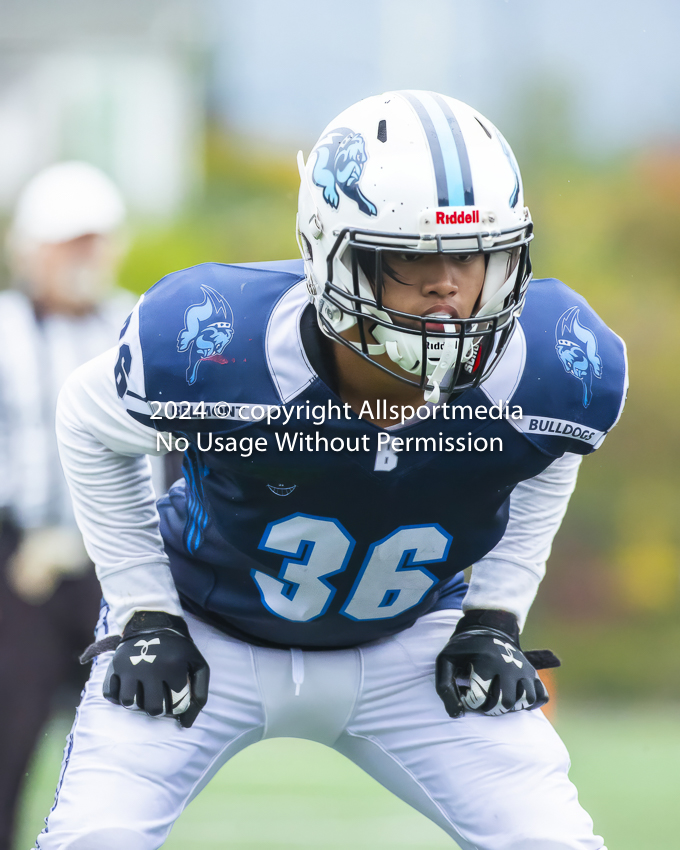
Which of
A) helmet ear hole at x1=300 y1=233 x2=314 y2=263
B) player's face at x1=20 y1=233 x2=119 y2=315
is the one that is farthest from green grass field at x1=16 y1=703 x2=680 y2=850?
helmet ear hole at x1=300 y1=233 x2=314 y2=263

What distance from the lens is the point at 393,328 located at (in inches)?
73.9

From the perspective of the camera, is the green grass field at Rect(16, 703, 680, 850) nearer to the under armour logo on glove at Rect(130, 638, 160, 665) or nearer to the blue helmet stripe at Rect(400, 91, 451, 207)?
the under armour logo on glove at Rect(130, 638, 160, 665)

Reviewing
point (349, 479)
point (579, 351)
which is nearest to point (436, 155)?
point (579, 351)

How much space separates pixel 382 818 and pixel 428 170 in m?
2.91

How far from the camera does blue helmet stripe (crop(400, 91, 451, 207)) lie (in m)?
1.89

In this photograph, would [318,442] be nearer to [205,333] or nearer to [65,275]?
[205,333]

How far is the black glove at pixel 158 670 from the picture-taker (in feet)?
6.55

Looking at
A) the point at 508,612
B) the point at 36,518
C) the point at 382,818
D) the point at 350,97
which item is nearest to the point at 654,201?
the point at 350,97

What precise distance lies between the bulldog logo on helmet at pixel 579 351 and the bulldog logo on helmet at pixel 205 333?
1.90 feet

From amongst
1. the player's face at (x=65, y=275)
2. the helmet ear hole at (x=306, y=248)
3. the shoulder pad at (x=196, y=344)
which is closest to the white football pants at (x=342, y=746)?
the shoulder pad at (x=196, y=344)

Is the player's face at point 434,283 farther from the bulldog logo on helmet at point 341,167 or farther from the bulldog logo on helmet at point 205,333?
the bulldog logo on helmet at point 205,333

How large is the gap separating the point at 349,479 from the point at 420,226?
0.44m

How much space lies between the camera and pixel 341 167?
197 centimetres

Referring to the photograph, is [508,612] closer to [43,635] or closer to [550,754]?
[550,754]
